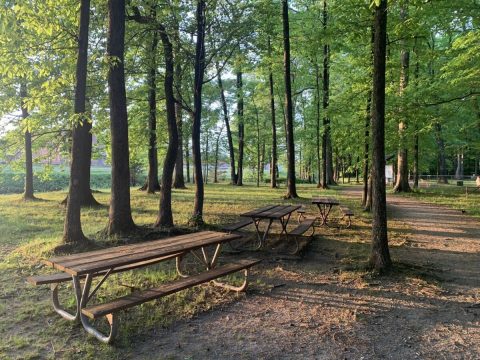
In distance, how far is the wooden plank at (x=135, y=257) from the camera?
11.3 feet

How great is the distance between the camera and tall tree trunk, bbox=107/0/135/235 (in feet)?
24.3

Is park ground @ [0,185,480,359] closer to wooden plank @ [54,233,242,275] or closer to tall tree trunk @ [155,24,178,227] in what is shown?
wooden plank @ [54,233,242,275]

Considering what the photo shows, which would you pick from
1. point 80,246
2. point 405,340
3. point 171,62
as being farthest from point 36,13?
point 405,340

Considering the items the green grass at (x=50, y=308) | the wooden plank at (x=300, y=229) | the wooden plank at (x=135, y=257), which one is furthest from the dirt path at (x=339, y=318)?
the wooden plank at (x=135, y=257)

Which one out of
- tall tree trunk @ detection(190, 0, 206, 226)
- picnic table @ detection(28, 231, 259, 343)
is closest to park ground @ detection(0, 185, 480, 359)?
picnic table @ detection(28, 231, 259, 343)

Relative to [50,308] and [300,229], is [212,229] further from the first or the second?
[50,308]

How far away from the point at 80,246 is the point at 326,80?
18724mm

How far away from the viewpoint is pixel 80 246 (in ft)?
22.2

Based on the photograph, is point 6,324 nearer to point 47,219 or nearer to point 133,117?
point 47,219

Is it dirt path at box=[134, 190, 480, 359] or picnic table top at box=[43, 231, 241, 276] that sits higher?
picnic table top at box=[43, 231, 241, 276]

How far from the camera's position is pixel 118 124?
24.8 feet

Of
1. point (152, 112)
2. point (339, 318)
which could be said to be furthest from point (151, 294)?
point (152, 112)

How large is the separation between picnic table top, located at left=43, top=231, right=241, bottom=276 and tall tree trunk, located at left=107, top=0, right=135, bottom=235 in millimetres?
2934

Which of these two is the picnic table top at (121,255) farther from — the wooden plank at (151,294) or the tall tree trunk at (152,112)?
the tall tree trunk at (152,112)
